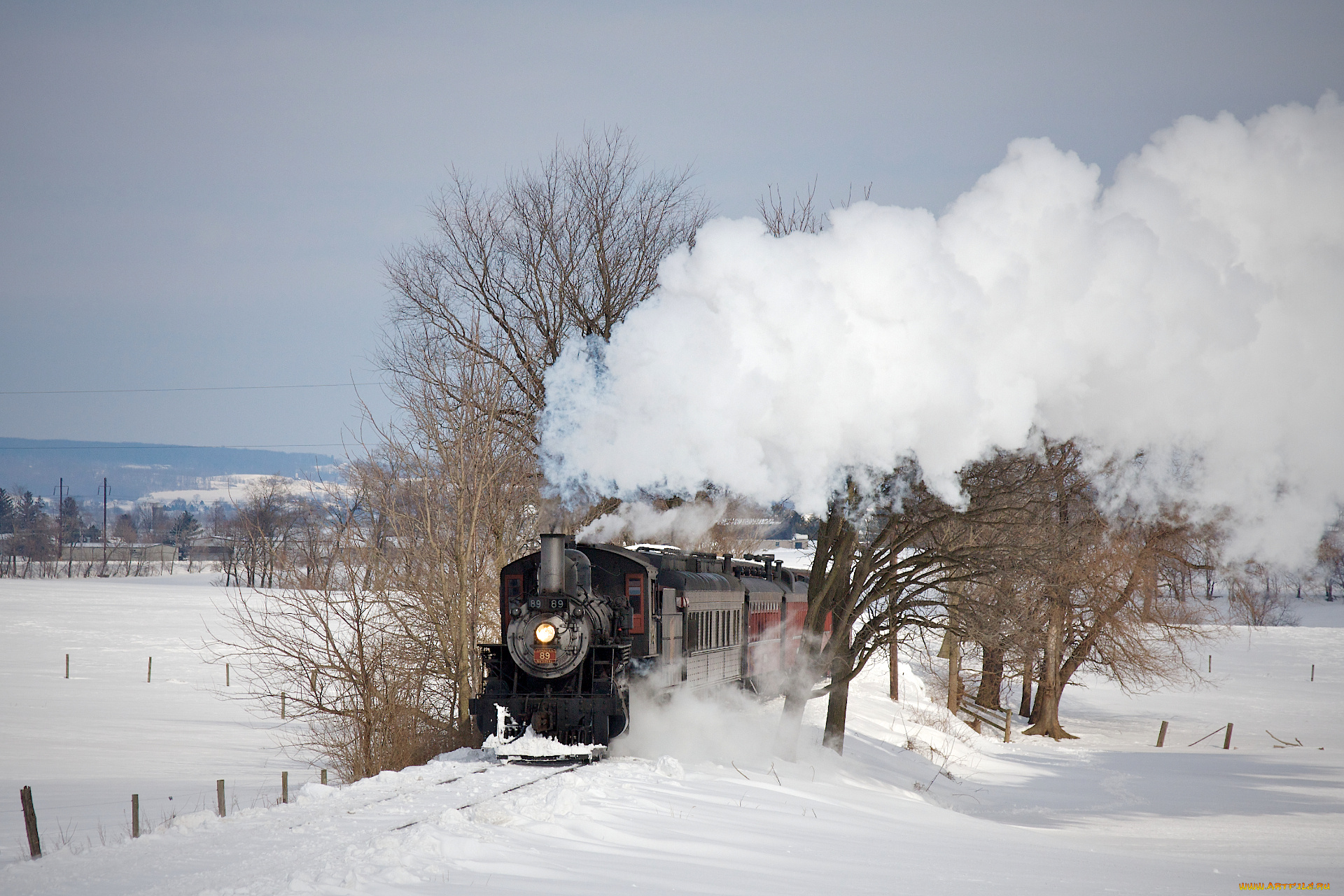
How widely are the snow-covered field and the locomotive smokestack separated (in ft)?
8.19

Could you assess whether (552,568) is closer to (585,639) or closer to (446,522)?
(585,639)

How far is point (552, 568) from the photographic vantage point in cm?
1377

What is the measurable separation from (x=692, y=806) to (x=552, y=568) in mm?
4260

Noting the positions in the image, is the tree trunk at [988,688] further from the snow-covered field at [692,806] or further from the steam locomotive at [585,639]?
the steam locomotive at [585,639]

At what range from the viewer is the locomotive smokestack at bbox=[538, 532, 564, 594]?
1370 cm

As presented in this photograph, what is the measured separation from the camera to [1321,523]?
11.1 metres

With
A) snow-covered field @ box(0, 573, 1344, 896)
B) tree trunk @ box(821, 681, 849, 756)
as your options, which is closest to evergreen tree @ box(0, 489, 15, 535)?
snow-covered field @ box(0, 573, 1344, 896)

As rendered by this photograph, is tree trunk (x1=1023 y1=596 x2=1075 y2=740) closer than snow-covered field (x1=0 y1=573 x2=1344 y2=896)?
No

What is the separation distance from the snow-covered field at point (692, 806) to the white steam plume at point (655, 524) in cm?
439

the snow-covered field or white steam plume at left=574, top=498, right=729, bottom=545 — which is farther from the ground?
white steam plume at left=574, top=498, right=729, bottom=545

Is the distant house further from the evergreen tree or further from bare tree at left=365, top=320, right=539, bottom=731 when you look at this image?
the evergreen tree

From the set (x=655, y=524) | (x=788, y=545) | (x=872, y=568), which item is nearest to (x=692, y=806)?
(x=872, y=568)

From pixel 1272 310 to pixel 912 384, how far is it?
4.43 meters

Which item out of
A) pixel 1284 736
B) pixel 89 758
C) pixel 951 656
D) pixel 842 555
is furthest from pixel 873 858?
pixel 1284 736
